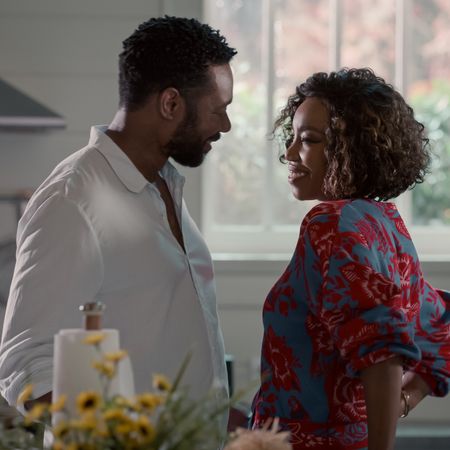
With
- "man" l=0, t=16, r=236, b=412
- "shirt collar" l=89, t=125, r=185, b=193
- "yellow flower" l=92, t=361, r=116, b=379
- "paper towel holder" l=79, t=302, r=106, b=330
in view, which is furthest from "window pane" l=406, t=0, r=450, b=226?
"yellow flower" l=92, t=361, r=116, b=379

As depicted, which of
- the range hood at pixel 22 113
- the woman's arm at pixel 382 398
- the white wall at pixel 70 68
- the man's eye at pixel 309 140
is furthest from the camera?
the white wall at pixel 70 68

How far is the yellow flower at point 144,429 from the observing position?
0.96 m

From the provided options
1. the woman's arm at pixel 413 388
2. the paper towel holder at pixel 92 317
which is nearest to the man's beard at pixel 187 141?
the woman's arm at pixel 413 388

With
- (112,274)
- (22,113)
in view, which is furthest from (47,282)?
(22,113)

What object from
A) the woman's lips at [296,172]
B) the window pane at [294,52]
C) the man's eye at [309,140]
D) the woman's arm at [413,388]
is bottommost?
the woman's arm at [413,388]

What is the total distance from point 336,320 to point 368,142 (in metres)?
0.30

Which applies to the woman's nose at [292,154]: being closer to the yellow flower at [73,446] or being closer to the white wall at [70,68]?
the yellow flower at [73,446]

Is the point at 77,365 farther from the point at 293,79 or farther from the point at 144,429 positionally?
the point at 293,79

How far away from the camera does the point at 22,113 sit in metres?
3.84

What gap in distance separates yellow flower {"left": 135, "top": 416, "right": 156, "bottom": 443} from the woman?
500mm

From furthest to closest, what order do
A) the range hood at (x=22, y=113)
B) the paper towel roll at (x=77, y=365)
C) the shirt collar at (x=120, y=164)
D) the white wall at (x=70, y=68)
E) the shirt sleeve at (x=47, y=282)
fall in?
the white wall at (x=70, y=68) → the range hood at (x=22, y=113) → the shirt collar at (x=120, y=164) → the shirt sleeve at (x=47, y=282) → the paper towel roll at (x=77, y=365)

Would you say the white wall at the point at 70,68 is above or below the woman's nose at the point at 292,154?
above

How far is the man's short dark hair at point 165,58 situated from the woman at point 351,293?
0.84ft

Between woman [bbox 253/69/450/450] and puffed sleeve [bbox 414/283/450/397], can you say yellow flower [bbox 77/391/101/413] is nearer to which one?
woman [bbox 253/69/450/450]
